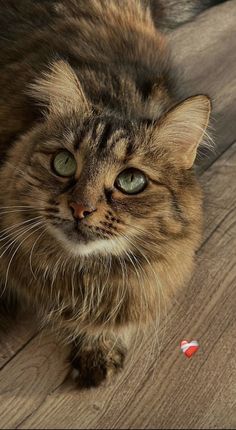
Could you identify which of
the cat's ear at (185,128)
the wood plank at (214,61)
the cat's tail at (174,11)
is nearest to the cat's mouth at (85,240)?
the cat's ear at (185,128)

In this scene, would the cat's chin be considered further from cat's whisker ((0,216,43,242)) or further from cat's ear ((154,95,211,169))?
cat's ear ((154,95,211,169))

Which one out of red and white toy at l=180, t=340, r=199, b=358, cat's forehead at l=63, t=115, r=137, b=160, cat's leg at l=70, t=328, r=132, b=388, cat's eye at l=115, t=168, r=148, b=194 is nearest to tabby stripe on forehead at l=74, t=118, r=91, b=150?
cat's forehead at l=63, t=115, r=137, b=160

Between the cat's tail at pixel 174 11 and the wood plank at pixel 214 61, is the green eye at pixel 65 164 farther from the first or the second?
the cat's tail at pixel 174 11

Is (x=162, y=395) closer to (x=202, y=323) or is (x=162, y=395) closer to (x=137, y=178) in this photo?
(x=202, y=323)

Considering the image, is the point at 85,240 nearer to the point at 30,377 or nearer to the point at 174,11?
the point at 30,377

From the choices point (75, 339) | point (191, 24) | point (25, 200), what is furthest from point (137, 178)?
point (191, 24)

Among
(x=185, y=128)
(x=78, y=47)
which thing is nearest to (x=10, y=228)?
(x=185, y=128)

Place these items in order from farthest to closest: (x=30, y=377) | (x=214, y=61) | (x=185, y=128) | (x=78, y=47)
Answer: (x=214, y=61) < (x=78, y=47) < (x=30, y=377) < (x=185, y=128)
